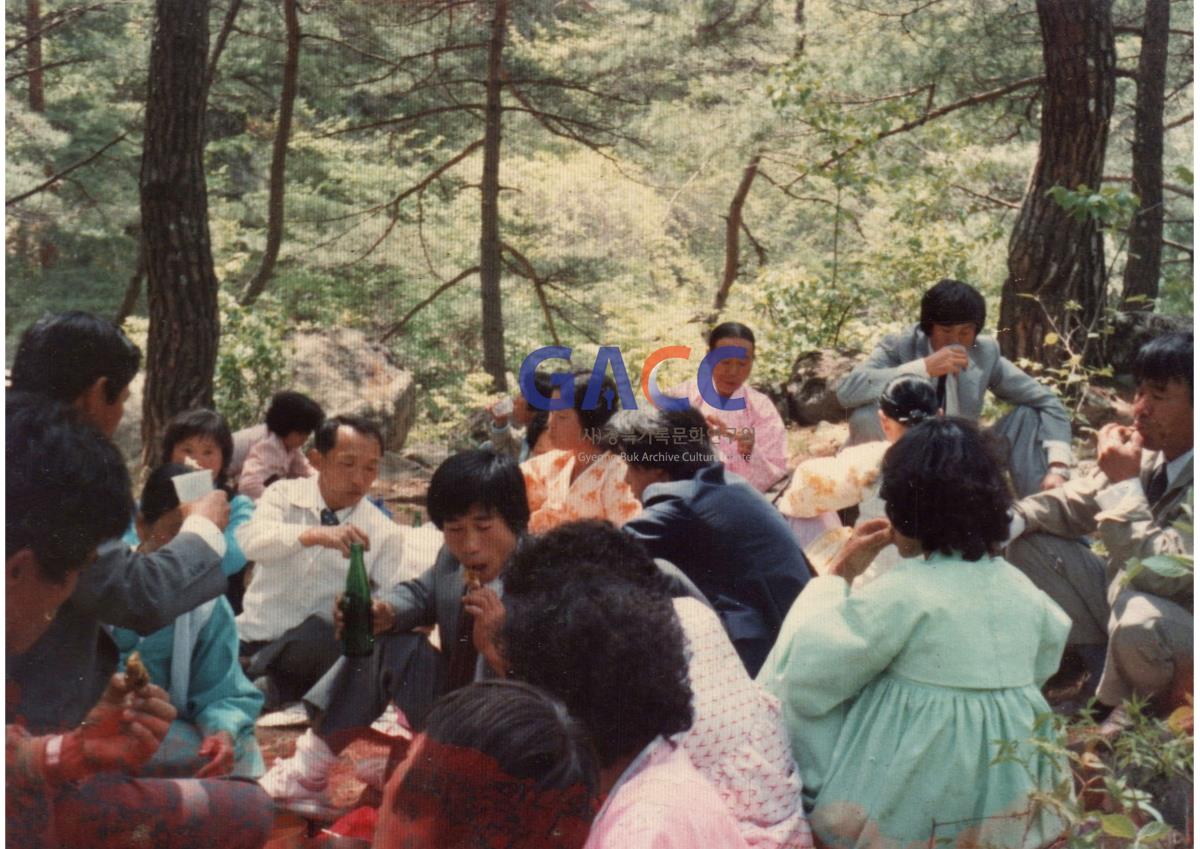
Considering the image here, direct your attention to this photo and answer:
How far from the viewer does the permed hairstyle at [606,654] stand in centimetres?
174

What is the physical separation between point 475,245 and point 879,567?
310 centimetres

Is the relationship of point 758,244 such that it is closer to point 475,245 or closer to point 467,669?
point 475,245

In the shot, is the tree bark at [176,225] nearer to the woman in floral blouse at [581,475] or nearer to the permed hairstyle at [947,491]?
the woman in floral blouse at [581,475]

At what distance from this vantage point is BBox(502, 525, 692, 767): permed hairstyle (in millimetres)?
1742

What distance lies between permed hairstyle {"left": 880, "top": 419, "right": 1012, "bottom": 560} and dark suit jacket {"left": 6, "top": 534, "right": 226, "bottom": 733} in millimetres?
1364

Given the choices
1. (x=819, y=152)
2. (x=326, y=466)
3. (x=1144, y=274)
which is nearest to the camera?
Result: (x=326, y=466)

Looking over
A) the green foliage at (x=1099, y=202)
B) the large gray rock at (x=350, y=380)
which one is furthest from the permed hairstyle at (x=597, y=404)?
the large gray rock at (x=350, y=380)

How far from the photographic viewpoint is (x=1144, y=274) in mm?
4223

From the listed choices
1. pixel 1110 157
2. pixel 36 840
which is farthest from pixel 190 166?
pixel 1110 157

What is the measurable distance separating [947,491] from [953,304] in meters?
1.53


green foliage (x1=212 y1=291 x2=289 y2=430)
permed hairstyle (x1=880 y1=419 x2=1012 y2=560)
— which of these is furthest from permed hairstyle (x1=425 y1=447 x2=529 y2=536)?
green foliage (x1=212 y1=291 x2=289 y2=430)

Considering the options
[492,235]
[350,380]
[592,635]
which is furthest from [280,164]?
[592,635]

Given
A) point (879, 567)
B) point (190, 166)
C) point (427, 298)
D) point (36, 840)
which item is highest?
point (190, 166)

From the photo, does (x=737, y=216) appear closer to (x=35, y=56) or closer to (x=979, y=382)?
(x=979, y=382)
